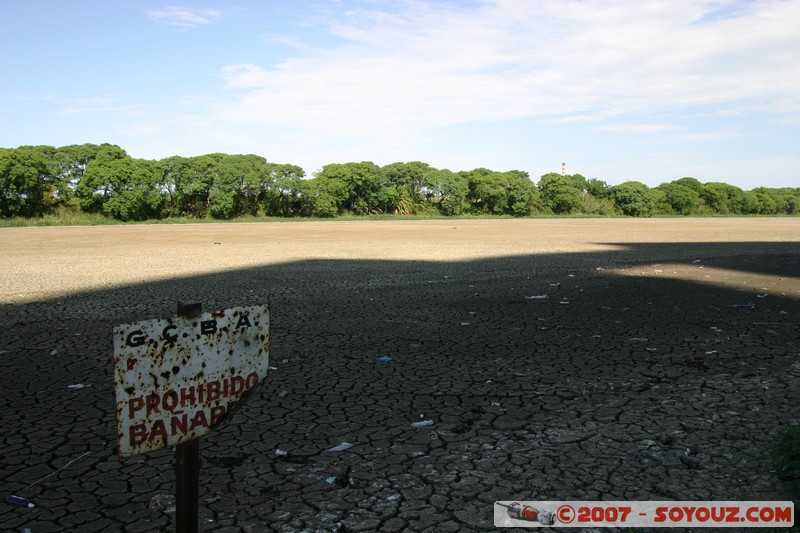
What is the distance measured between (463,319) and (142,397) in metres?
6.40

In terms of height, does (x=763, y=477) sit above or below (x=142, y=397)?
below

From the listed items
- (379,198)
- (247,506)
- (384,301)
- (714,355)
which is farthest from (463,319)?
(379,198)

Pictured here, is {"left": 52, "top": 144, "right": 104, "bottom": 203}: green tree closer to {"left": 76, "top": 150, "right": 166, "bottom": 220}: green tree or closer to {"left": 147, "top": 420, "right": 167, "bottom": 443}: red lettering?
{"left": 76, "top": 150, "right": 166, "bottom": 220}: green tree

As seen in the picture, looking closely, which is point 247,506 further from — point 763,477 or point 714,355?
point 714,355

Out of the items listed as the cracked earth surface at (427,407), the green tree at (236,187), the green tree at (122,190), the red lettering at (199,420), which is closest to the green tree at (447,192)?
the green tree at (236,187)

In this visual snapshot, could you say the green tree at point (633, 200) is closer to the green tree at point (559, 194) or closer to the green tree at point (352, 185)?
the green tree at point (559, 194)

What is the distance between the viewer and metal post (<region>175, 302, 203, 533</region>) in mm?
2180

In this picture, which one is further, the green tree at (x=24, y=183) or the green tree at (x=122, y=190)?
the green tree at (x=122, y=190)

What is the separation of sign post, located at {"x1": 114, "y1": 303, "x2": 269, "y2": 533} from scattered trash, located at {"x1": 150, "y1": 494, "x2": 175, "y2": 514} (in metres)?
1.00

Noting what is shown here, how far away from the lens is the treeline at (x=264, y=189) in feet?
175

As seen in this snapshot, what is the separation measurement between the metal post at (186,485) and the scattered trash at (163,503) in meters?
0.99

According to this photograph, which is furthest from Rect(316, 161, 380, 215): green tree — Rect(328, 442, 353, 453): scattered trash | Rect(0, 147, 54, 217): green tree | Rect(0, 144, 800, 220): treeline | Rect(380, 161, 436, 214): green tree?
Rect(328, 442, 353, 453): scattered trash

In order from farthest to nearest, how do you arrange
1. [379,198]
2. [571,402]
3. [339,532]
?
[379,198], [571,402], [339,532]

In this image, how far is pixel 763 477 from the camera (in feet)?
11.2
